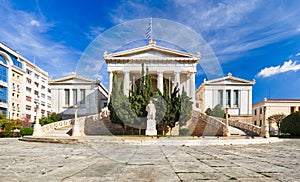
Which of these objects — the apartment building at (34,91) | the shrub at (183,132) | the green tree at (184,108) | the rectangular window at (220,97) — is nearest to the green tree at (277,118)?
the rectangular window at (220,97)

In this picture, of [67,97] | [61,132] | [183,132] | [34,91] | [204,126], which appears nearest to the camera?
[61,132]

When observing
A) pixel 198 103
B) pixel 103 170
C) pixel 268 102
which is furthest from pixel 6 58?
pixel 268 102

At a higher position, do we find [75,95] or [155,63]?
[155,63]

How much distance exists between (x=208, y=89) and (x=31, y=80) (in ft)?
140

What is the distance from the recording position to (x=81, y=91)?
1905 inches

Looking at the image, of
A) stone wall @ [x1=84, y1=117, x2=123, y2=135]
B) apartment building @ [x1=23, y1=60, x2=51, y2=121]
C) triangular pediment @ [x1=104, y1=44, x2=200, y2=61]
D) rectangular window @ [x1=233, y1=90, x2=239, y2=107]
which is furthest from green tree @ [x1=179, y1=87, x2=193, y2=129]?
apartment building @ [x1=23, y1=60, x2=51, y2=121]

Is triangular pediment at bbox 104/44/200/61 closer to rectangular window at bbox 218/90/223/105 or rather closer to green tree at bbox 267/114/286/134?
rectangular window at bbox 218/90/223/105

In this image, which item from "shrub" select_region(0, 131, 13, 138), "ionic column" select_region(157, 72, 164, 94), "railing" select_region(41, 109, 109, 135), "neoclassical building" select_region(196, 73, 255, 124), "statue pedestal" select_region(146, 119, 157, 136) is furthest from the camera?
"neoclassical building" select_region(196, 73, 255, 124)

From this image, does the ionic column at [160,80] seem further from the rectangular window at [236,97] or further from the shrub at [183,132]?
the rectangular window at [236,97]

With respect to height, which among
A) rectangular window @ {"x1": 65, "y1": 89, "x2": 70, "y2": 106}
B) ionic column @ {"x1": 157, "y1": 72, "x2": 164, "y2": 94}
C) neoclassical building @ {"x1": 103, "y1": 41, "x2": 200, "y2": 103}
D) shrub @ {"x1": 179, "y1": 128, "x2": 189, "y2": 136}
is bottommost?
shrub @ {"x1": 179, "y1": 128, "x2": 189, "y2": 136}

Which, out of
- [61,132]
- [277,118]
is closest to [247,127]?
[61,132]

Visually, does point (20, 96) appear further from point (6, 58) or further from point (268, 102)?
point (268, 102)

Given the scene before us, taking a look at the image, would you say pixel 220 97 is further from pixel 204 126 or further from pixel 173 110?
pixel 173 110

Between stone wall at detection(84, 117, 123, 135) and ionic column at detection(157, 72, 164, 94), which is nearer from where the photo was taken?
stone wall at detection(84, 117, 123, 135)
